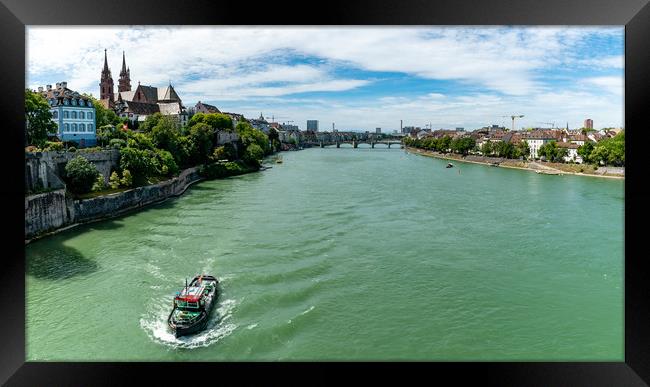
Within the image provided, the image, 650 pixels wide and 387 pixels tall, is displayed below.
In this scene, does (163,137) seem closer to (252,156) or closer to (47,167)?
(252,156)

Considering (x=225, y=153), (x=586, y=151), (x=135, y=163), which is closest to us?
(x=135, y=163)

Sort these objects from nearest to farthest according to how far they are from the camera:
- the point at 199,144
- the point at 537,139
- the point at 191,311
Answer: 1. the point at 191,311
2. the point at 199,144
3. the point at 537,139

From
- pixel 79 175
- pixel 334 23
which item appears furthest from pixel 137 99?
pixel 334 23

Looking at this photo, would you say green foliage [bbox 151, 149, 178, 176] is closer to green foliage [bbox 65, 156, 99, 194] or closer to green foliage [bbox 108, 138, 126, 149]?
green foliage [bbox 108, 138, 126, 149]

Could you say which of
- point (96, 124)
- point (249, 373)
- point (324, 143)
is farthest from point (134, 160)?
point (324, 143)

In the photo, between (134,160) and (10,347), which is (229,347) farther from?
(134,160)

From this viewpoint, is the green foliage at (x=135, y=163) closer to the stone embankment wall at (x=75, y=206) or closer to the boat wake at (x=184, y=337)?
the stone embankment wall at (x=75, y=206)
